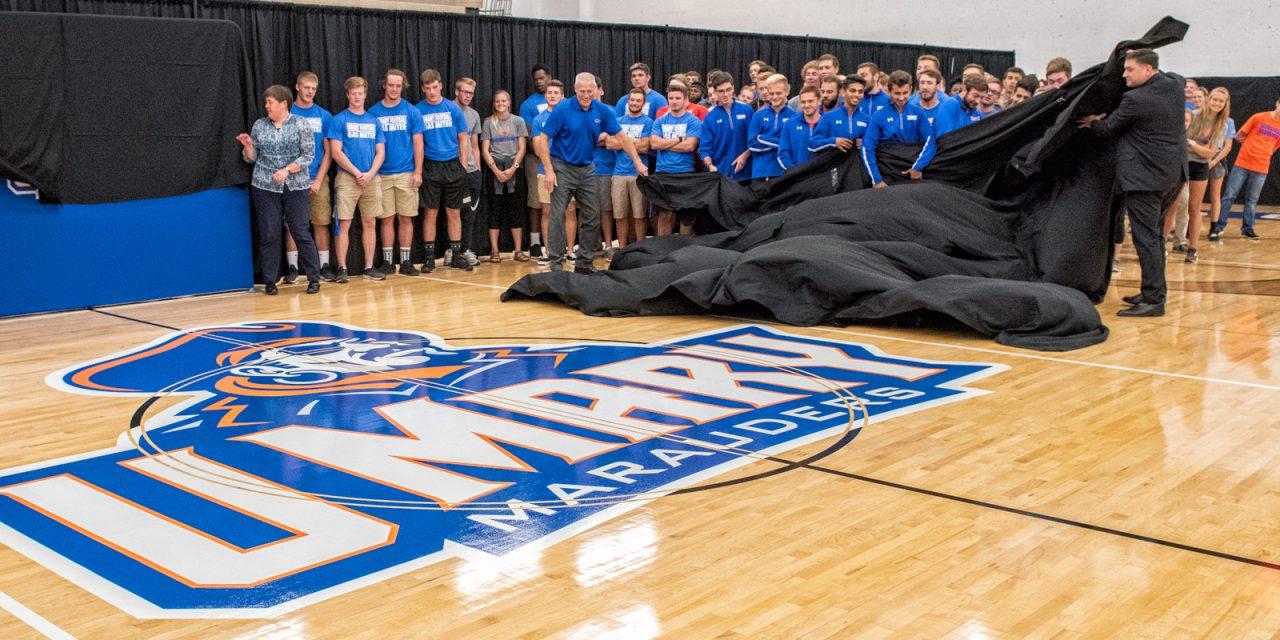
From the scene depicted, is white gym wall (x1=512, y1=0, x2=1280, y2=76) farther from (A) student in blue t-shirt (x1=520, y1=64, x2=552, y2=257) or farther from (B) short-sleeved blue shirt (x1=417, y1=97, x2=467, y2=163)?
Result: (B) short-sleeved blue shirt (x1=417, y1=97, x2=467, y2=163)

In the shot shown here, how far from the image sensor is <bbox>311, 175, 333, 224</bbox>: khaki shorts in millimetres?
9695

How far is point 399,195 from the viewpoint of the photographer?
10.1m

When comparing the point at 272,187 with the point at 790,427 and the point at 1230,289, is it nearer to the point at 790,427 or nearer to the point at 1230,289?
the point at 790,427

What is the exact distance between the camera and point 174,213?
352 inches

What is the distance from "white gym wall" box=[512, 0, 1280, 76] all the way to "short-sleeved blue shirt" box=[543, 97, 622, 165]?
5.79m

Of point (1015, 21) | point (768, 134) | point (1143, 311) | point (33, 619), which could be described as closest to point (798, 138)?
point (768, 134)

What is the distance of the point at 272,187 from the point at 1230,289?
7.60 meters

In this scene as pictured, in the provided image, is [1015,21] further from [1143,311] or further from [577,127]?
[1143,311]

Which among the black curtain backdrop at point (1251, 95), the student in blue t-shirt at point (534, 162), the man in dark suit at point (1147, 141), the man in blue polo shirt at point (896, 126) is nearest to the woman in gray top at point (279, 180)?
the student in blue t-shirt at point (534, 162)

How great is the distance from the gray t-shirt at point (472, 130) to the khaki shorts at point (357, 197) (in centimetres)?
93

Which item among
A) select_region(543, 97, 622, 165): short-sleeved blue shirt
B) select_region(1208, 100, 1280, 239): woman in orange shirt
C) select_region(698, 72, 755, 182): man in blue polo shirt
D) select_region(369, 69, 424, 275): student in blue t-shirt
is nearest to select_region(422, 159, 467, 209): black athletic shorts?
select_region(369, 69, 424, 275): student in blue t-shirt

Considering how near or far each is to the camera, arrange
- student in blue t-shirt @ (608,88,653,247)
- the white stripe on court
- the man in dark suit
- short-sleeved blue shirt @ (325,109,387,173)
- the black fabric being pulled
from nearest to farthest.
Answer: the white stripe on court, the black fabric being pulled, the man in dark suit, short-sleeved blue shirt @ (325,109,387,173), student in blue t-shirt @ (608,88,653,247)

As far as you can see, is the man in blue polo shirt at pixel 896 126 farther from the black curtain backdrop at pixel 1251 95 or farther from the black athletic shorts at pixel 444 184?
the black curtain backdrop at pixel 1251 95

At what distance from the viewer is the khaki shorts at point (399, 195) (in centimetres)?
1004
